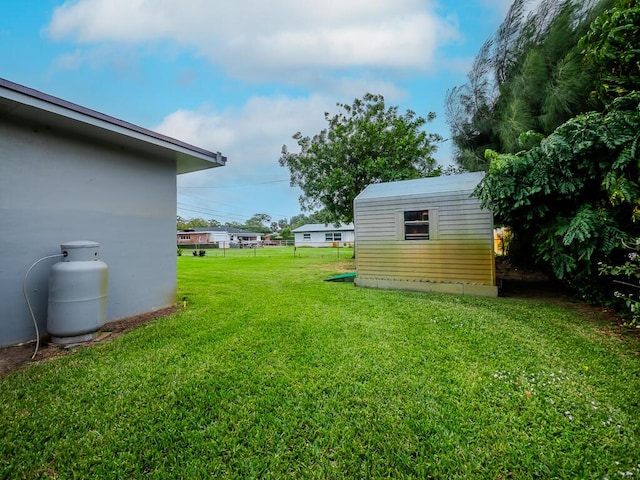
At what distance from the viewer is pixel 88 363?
9.19 feet

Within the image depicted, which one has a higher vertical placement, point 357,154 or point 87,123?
point 357,154

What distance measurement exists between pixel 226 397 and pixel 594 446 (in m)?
2.48

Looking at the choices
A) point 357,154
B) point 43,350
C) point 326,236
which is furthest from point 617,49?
point 326,236

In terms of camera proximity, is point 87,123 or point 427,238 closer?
point 87,123

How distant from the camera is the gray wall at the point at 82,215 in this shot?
324 cm

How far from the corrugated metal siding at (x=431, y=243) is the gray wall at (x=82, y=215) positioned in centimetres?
446

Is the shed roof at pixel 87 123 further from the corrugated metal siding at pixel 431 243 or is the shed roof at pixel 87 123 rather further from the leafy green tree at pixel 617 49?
the leafy green tree at pixel 617 49

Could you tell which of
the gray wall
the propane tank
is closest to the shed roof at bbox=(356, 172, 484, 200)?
the gray wall

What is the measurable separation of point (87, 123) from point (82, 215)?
1253 mm

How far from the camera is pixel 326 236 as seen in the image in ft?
112

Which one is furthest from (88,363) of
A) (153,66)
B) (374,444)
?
(153,66)

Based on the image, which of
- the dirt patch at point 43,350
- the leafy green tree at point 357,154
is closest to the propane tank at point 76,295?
the dirt patch at point 43,350

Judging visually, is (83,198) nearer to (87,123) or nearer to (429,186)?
(87,123)

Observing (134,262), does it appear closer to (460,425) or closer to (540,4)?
(460,425)
